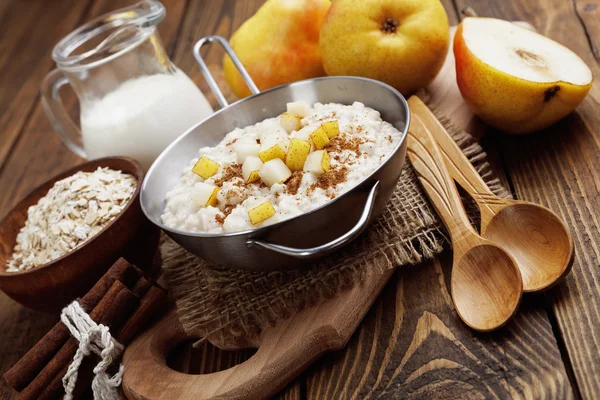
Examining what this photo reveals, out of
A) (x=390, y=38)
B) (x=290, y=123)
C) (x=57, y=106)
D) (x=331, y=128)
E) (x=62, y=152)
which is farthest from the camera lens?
(x=62, y=152)

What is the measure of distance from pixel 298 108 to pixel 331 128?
0.17 meters

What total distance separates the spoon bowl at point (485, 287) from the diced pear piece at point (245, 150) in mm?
503

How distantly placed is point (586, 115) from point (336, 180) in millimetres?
715

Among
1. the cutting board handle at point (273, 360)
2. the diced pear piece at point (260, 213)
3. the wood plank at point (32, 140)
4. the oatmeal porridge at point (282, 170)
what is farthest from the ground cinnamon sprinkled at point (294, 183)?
the wood plank at point (32, 140)

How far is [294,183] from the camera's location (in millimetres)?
1234

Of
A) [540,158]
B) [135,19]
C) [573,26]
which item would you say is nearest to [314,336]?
[540,158]

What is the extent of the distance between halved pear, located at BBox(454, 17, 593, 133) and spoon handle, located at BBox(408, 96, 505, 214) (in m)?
0.12

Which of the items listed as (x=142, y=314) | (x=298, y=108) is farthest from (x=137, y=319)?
(x=298, y=108)

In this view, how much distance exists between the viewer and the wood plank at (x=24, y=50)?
7.80ft

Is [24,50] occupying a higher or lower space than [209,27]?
higher

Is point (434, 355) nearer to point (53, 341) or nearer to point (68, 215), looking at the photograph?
point (53, 341)

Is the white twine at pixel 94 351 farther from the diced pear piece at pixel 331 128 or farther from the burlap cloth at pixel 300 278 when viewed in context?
the diced pear piece at pixel 331 128

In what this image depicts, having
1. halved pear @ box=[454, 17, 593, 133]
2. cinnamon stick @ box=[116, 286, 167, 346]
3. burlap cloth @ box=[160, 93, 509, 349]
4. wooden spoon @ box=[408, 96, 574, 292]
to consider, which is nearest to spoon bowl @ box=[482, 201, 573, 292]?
wooden spoon @ box=[408, 96, 574, 292]

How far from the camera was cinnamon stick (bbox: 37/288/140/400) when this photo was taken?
1.20 m
